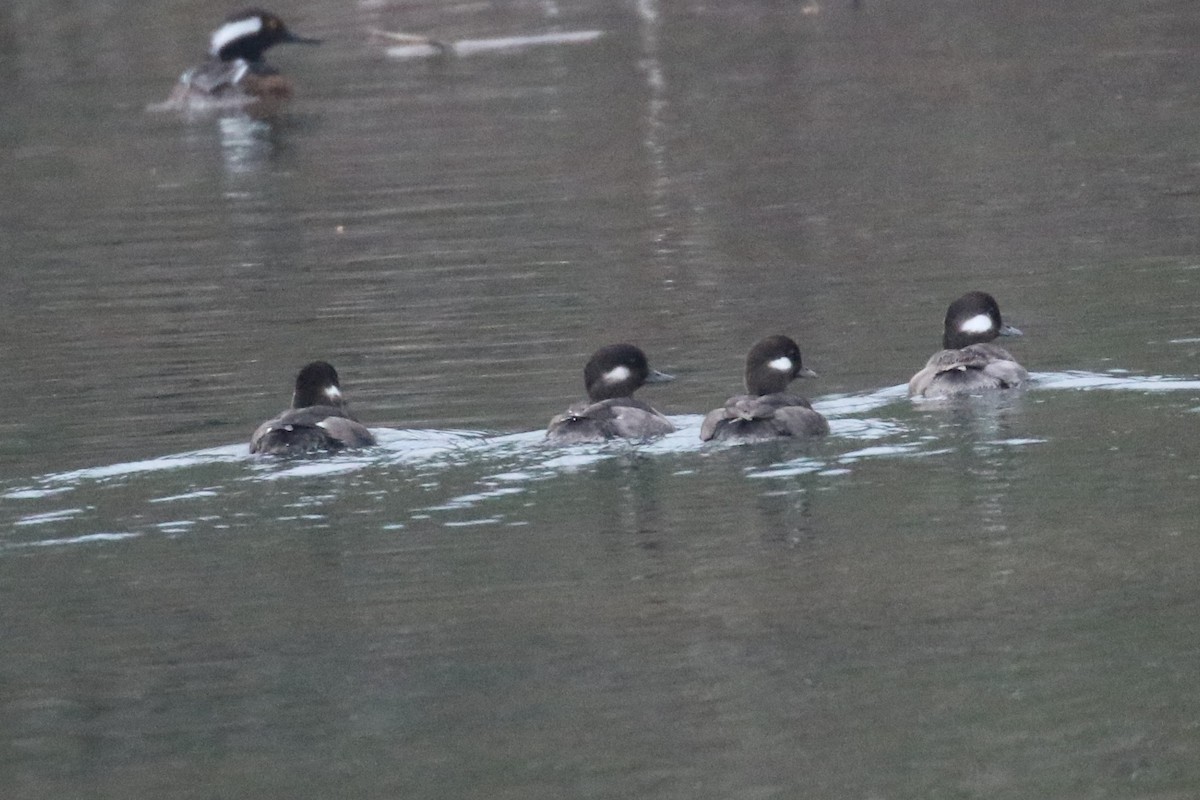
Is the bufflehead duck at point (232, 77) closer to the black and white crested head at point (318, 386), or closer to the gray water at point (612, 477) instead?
the gray water at point (612, 477)

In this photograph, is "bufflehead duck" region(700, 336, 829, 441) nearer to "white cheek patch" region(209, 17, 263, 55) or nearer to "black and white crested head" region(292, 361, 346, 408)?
"black and white crested head" region(292, 361, 346, 408)

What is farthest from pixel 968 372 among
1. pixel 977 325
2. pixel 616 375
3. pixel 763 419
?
pixel 616 375

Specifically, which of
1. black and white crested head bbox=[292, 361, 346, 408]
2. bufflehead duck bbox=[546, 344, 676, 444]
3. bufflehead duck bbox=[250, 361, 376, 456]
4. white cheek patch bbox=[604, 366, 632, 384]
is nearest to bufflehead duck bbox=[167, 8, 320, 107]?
black and white crested head bbox=[292, 361, 346, 408]

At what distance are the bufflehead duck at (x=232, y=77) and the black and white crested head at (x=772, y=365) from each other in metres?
20.4

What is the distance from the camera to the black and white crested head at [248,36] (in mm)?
33594

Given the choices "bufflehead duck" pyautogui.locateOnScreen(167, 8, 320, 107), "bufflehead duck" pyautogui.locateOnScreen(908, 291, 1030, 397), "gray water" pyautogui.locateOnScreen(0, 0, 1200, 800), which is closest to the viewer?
"gray water" pyautogui.locateOnScreen(0, 0, 1200, 800)

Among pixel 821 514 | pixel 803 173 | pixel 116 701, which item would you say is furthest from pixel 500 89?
pixel 116 701

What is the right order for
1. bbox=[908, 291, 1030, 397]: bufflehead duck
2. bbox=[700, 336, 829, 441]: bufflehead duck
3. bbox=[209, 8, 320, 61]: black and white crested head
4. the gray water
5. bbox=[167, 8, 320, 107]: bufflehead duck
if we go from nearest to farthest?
1. the gray water
2. bbox=[700, 336, 829, 441]: bufflehead duck
3. bbox=[908, 291, 1030, 397]: bufflehead duck
4. bbox=[167, 8, 320, 107]: bufflehead duck
5. bbox=[209, 8, 320, 61]: black and white crested head

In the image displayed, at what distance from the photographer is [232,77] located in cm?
3225

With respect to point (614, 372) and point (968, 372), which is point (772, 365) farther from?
point (968, 372)

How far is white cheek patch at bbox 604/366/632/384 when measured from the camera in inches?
505

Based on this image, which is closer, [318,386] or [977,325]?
[318,386]

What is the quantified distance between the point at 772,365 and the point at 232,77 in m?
20.8

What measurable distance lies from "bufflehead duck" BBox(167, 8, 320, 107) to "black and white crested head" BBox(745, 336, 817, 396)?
67.0 ft
